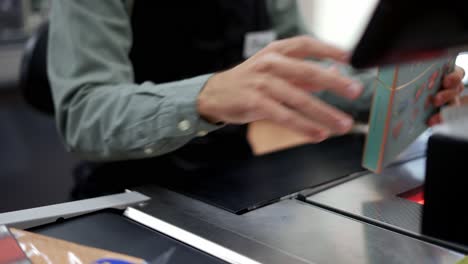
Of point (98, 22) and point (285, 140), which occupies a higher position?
point (98, 22)

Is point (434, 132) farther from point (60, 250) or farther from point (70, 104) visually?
point (70, 104)

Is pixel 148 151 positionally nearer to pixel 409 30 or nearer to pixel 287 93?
pixel 287 93

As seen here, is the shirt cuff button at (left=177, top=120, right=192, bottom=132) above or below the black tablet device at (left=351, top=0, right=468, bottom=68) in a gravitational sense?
below

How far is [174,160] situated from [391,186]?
43 centimetres

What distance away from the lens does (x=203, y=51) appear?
0.99 meters

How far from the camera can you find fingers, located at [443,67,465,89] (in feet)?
2.04

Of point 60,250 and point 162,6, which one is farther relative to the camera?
point 162,6

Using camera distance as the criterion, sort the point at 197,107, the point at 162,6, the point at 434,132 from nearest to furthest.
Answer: the point at 434,132 < the point at 197,107 < the point at 162,6

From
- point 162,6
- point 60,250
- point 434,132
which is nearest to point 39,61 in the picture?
point 162,6

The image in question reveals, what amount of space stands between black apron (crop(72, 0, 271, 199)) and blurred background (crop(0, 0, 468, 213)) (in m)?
1.05

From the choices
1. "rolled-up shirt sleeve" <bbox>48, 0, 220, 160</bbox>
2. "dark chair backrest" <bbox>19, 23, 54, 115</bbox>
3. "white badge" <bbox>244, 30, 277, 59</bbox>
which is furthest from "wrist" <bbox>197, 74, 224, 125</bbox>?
"dark chair backrest" <bbox>19, 23, 54, 115</bbox>

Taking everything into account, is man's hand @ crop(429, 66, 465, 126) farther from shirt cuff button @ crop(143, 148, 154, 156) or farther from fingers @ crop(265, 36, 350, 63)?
shirt cuff button @ crop(143, 148, 154, 156)

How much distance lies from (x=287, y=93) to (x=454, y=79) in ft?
0.86

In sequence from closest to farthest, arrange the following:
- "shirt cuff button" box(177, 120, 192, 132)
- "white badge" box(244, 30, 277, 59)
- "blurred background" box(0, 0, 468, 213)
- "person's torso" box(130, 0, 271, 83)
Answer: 1. "shirt cuff button" box(177, 120, 192, 132)
2. "person's torso" box(130, 0, 271, 83)
3. "white badge" box(244, 30, 277, 59)
4. "blurred background" box(0, 0, 468, 213)
